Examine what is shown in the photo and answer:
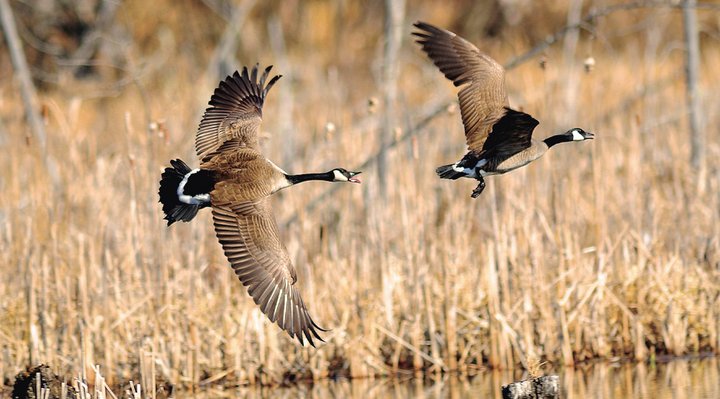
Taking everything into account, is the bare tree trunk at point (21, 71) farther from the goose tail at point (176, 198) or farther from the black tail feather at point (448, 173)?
the black tail feather at point (448, 173)

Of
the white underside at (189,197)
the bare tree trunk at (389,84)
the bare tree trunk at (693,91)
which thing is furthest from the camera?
the bare tree trunk at (693,91)

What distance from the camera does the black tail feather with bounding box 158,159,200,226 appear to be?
575 centimetres

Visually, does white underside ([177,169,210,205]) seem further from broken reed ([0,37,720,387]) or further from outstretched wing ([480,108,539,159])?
outstretched wing ([480,108,539,159])

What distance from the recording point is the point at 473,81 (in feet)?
19.3

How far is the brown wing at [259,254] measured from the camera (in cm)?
561

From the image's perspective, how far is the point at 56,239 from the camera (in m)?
6.68

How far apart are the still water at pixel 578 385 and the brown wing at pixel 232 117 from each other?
1.61m

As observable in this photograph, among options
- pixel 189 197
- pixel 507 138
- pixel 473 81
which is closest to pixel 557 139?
pixel 507 138

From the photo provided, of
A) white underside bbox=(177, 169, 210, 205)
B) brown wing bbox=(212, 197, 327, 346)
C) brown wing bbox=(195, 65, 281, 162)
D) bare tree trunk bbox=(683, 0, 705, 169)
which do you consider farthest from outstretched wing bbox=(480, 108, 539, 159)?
bare tree trunk bbox=(683, 0, 705, 169)

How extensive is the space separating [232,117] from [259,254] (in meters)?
Result: 0.97

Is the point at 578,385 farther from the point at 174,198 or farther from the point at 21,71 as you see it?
the point at 21,71

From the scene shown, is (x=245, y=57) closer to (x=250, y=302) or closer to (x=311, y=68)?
(x=311, y=68)

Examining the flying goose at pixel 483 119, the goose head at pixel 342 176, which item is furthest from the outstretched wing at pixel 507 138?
the goose head at pixel 342 176

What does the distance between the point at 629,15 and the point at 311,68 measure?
231 inches
